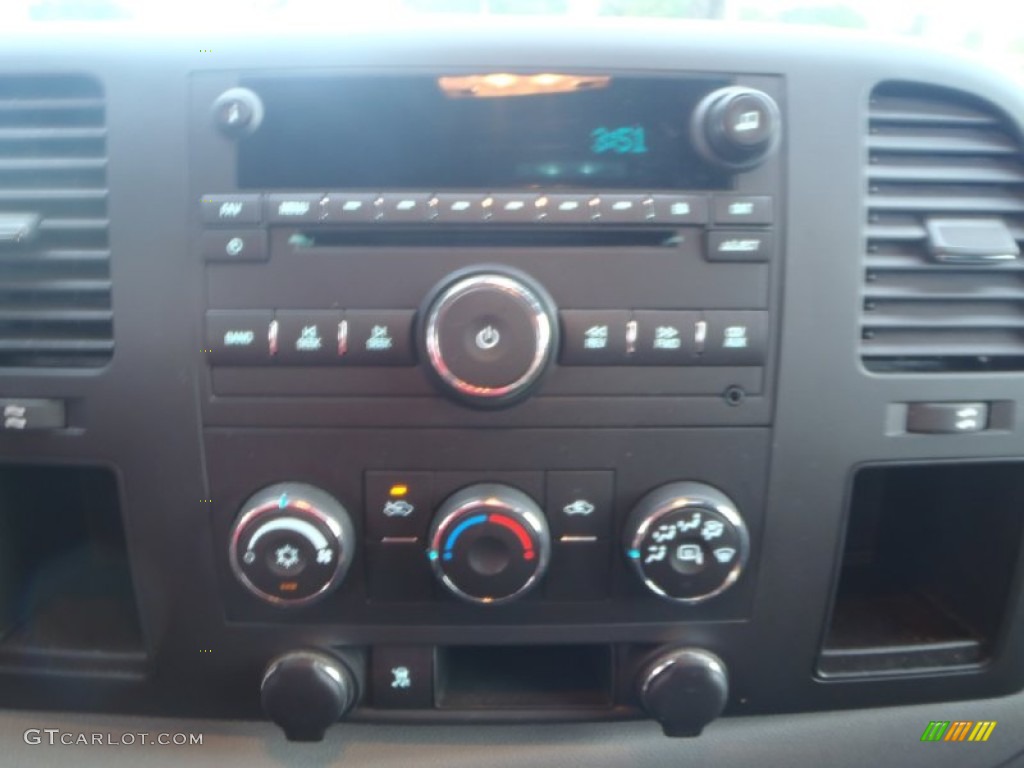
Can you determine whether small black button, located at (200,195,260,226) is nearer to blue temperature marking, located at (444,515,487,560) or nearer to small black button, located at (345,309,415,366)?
small black button, located at (345,309,415,366)

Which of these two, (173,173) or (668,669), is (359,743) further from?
(173,173)

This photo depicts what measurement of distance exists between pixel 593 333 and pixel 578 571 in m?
0.22

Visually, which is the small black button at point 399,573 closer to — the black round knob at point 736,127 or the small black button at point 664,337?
the small black button at point 664,337

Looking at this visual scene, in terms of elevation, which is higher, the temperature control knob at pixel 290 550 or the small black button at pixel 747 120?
the small black button at pixel 747 120

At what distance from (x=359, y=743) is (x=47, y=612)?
376 millimetres

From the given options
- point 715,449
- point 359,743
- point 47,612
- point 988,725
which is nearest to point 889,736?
point 988,725

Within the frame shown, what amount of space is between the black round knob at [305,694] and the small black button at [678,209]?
1.63 ft

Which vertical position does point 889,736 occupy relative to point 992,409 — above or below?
below

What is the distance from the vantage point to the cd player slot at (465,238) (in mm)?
713

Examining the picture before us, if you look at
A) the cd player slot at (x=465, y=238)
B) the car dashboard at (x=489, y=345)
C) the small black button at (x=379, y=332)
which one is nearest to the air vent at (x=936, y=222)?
the car dashboard at (x=489, y=345)

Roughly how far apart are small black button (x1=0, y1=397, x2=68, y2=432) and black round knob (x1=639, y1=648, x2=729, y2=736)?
587 mm

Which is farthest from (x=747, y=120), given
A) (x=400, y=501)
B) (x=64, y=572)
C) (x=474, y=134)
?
(x=64, y=572)

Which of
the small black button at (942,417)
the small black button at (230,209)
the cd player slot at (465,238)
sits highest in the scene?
the small black button at (230,209)

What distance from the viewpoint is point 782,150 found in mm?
733
